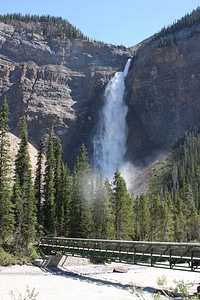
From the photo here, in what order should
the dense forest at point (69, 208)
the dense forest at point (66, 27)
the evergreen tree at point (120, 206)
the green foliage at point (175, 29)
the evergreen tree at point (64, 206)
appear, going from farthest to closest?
the dense forest at point (66, 27)
the green foliage at point (175, 29)
the evergreen tree at point (64, 206)
the evergreen tree at point (120, 206)
the dense forest at point (69, 208)

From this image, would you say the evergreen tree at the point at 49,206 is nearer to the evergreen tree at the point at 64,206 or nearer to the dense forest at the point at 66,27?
the evergreen tree at the point at 64,206

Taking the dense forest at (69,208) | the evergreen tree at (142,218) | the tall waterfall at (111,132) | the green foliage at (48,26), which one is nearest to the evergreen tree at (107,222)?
the dense forest at (69,208)

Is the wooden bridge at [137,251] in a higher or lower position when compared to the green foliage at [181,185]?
lower

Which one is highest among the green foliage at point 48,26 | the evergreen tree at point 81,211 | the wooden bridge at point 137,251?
the green foliage at point 48,26

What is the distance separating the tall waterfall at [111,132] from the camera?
414 ft

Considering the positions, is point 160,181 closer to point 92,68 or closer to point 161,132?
point 161,132

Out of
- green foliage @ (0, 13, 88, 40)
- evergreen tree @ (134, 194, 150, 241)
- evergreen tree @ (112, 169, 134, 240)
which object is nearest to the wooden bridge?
evergreen tree @ (112, 169, 134, 240)

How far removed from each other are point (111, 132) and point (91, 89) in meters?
29.0

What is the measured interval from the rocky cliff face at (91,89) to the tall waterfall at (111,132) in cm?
294

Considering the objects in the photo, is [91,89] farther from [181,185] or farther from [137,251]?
[137,251]

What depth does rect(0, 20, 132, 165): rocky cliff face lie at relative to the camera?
143375 millimetres

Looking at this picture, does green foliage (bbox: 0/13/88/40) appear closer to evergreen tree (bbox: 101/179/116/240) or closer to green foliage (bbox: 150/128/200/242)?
green foliage (bbox: 150/128/200/242)

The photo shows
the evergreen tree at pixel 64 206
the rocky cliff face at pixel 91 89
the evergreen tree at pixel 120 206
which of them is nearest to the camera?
the evergreen tree at pixel 120 206

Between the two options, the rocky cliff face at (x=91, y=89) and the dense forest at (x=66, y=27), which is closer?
the rocky cliff face at (x=91, y=89)
